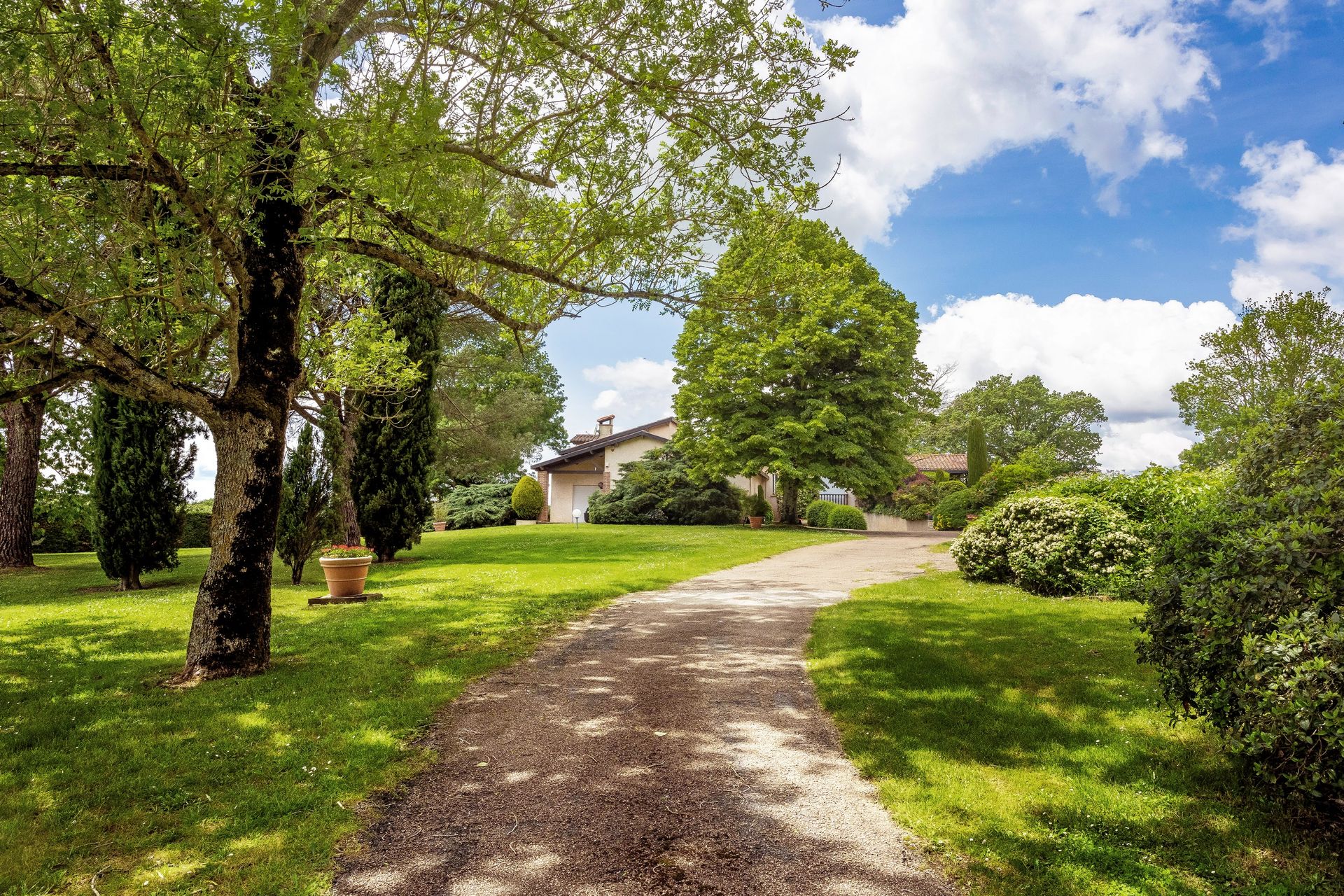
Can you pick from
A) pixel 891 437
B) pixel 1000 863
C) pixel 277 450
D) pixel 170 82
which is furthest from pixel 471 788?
pixel 891 437

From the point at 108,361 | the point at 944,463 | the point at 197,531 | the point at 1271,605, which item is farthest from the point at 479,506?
the point at 944,463

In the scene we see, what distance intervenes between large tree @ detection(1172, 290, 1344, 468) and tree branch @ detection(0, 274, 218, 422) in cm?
2847

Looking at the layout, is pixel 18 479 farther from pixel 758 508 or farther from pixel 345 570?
pixel 758 508

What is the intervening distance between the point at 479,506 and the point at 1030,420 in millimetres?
46545

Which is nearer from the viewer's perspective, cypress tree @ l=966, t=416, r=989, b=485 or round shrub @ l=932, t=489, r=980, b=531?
round shrub @ l=932, t=489, r=980, b=531

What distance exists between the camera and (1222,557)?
404 cm

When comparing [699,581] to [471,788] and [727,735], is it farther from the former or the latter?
[471,788]

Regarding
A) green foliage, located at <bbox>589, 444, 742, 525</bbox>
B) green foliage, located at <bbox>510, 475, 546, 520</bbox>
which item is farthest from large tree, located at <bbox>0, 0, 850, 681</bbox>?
green foliage, located at <bbox>510, 475, 546, 520</bbox>

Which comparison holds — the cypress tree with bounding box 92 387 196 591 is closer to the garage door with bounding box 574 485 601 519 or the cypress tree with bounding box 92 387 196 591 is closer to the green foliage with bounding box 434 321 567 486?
the green foliage with bounding box 434 321 567 486

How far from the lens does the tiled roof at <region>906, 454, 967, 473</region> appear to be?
5125 centimetres

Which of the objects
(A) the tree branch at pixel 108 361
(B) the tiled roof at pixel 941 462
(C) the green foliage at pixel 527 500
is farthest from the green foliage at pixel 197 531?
(B) the tiled roof at pixel 941 462

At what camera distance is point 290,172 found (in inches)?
244

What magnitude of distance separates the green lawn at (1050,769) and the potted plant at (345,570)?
7584 mm

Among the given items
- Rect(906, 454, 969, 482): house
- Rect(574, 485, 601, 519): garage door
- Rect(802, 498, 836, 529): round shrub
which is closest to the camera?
Rect(802, 498, 836, 529): round shrub
